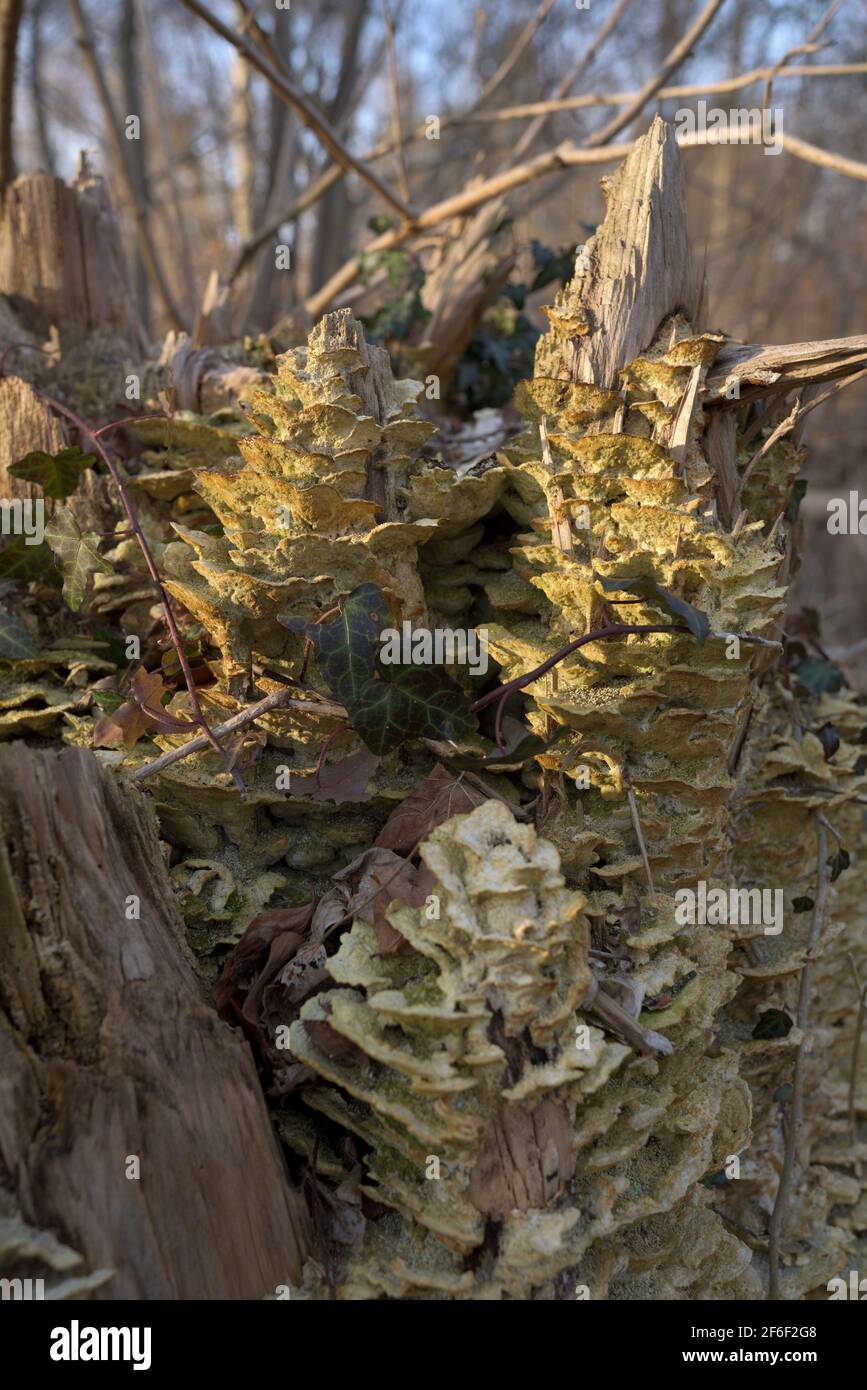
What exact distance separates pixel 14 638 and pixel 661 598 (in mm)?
2089

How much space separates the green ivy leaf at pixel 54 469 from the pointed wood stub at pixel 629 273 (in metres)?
1.60

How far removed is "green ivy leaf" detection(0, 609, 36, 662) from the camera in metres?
3.20

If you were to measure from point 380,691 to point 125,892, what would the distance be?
864 mm

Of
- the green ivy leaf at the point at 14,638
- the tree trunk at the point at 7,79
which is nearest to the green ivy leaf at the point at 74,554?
the green ivy leaf at the point at 14,638

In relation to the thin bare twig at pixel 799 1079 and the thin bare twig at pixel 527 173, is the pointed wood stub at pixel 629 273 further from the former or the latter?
the thin bare twig at pixel 799 1079

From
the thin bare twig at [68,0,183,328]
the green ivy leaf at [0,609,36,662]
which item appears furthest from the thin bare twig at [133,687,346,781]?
the thin bare twig at [68,0,183,328]

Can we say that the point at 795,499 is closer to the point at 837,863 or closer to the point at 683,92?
the point at 837,863

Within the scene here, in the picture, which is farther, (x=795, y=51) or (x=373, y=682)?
(x=795, y=51)

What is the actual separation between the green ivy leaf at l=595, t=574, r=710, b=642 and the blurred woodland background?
7.83 feet

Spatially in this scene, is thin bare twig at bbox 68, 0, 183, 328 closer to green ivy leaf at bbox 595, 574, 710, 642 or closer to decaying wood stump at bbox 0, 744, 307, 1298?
green ivy leaf at bbox 595, 574, 710, 642

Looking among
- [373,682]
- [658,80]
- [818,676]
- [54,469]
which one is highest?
[658,80]

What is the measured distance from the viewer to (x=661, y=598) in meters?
2.70

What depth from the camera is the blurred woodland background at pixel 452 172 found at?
5438 mm

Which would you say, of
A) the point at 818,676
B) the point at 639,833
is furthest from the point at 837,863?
the point at 639,833
